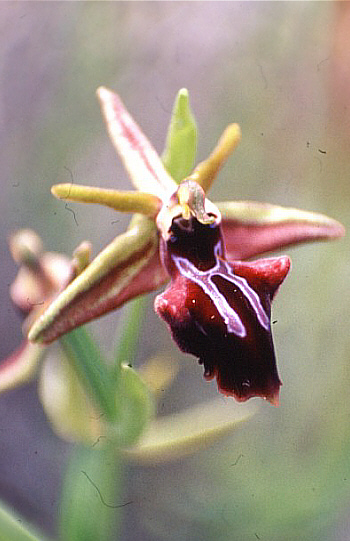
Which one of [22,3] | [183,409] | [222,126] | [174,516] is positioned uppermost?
[22,3]

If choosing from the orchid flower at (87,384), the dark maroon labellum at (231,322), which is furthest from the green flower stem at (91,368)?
the dark maroon labellum at (231,322)

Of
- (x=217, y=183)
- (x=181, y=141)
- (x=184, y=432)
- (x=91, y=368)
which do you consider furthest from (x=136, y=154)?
(x=217, y=183)

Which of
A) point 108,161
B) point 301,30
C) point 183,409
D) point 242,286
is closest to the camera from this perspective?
point 242,286

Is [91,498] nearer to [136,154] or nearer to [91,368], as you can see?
[91,368]

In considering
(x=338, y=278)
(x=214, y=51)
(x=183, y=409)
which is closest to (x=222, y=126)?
(x=214, y=51)

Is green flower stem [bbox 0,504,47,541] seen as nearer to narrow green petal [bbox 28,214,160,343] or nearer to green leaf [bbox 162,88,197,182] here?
narrow green petal [bbox 28,214,160,343]

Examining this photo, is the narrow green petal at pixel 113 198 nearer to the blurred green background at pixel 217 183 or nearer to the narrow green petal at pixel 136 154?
the narrow green petal at pixel 136 154

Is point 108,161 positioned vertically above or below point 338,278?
above

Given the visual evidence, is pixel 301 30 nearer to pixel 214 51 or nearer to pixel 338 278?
pixel 214 51
